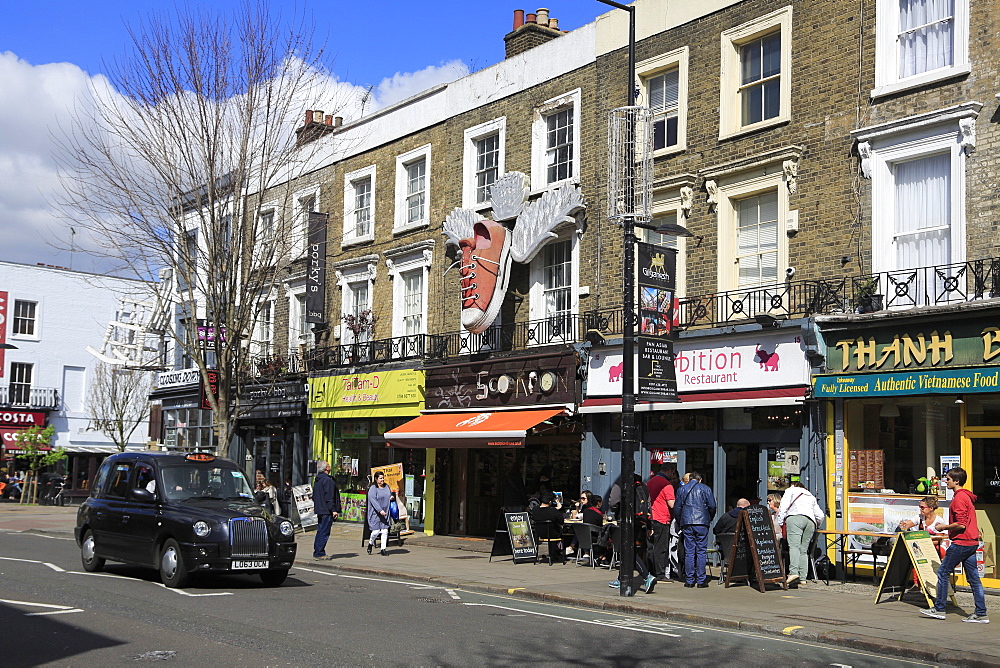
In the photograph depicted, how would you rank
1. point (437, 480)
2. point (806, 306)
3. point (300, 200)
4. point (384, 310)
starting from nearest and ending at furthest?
point (806, 306) → point (437, 480) → point (384, 310) → point (300, 200)

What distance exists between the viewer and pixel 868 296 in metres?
16.4

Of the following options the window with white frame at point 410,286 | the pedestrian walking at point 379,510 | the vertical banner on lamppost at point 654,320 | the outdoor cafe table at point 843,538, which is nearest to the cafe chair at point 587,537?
the vertical banner on lamppost at point 654,320

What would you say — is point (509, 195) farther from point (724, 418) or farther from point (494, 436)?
point (724, 418)

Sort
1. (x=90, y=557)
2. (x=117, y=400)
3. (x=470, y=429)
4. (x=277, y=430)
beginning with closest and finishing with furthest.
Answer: (x=90, y=557)
(x=470, y=429)
(x=277, y=430)
(x=117, y=400)

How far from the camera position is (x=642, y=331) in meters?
15.2

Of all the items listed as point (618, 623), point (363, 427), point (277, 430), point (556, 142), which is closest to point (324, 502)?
point (618, 623)

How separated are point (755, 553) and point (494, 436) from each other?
7.31 m

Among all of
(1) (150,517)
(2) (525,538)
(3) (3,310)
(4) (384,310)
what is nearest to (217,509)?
(1) (150,517)

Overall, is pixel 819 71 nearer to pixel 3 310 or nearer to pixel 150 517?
pixel 150 517

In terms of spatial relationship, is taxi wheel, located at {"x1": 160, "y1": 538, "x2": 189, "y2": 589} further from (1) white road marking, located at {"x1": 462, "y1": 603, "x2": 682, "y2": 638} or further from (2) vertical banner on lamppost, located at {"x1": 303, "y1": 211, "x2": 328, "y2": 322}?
(2) vertical banner on lamppost, located at {"x1": 303, "y1": 211, "x2": 328, "y2": 322}

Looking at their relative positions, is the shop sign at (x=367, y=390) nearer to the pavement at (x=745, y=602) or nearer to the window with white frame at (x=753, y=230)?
the pavement at (x=745, y=602)

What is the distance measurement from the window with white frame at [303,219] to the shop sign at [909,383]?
16384mm

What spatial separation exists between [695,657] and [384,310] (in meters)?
19.1

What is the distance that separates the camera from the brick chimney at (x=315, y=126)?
97.9ft
